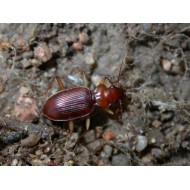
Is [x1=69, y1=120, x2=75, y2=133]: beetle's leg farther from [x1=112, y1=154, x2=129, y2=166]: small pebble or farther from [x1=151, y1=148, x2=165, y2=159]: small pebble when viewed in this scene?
[x1=151, y1=148, x2=165, y2=159]: small pebble

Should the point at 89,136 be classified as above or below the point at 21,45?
below

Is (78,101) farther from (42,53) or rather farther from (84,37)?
(84,37)

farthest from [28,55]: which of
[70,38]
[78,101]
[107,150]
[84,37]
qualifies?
[107,150]

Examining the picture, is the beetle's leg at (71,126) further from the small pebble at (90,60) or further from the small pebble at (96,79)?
the small pebble at (90,60)

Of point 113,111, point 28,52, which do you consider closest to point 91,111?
point 113,111

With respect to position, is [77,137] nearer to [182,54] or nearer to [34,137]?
[34,137]

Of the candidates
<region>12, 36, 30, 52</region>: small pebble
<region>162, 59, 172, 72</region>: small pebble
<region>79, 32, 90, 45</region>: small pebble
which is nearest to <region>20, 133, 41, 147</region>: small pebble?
<region>12, 36, 30, 52</region>: small pebble
